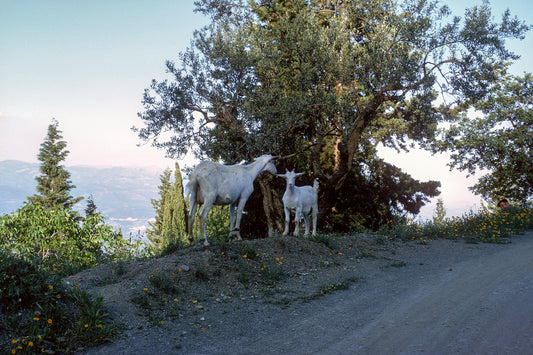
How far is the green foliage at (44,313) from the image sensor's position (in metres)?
5.63

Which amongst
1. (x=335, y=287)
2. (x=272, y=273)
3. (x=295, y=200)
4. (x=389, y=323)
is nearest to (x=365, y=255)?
(x=295, y=200)

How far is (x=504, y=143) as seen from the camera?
2598 centimetres

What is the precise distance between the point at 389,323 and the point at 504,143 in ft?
79.6

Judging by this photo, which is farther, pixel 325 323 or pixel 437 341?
pixel 325 323

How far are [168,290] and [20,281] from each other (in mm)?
2617

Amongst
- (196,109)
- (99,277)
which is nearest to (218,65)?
(196,109)

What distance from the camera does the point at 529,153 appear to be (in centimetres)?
Answer: 2647

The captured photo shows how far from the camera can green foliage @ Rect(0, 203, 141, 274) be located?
41.6ft

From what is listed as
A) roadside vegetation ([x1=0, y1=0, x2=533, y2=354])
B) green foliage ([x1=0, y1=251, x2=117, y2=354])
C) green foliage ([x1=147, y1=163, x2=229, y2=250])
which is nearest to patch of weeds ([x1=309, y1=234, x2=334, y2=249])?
roadside vegetation ([x1=0, y1=0, x2=533, y2=354])

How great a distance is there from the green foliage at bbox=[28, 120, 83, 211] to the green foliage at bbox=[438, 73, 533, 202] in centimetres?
3823

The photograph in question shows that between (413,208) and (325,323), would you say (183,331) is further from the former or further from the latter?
(413,208)

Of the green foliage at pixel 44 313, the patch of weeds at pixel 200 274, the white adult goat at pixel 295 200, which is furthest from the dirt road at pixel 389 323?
the white adult goat at pixel 295 200

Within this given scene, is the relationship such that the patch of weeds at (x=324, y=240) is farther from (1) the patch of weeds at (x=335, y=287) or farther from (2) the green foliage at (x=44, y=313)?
(2) the green foliage at (x=44, y=313)

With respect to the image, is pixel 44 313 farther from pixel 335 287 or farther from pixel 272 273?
pixel 335 287
